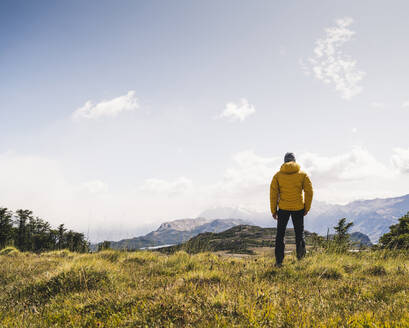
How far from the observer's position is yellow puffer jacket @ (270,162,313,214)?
7344mm

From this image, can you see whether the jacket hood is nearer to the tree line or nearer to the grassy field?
the grassy field

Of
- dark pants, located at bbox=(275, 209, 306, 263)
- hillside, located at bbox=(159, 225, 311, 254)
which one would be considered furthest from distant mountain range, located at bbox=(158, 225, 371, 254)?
dark pants, located at bbox=(275, 209, 306, 263)

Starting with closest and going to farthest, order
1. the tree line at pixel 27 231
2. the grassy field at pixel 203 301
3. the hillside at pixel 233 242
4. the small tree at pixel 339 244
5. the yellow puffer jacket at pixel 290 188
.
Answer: the grassy field at pixel 203 301 → the yellow puffer jacket at pixel 290 188 → the small tree at pixel 339 244 → the hillside at pixel 233 242 → the tree line at pixel 27 231

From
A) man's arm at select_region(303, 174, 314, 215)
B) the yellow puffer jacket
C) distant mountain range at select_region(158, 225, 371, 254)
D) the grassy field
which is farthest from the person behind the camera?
distant mountain range at select_region(158, 225, 371, 254)

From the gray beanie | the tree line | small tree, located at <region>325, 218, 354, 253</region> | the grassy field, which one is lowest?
the tree line

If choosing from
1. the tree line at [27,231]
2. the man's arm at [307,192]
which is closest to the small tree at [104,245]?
the man's arm at [307,192]

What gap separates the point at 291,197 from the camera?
24.1 feet

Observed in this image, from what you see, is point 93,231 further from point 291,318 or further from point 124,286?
point 291,318

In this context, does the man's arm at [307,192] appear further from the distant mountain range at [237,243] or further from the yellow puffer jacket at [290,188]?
the distant mountain range at [237,243]

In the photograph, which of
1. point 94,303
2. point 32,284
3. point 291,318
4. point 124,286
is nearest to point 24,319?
point 94,303

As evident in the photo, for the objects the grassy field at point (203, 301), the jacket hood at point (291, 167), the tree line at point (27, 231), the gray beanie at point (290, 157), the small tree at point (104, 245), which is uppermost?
the gray beanie at point (290, 157)

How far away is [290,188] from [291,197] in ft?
0.91

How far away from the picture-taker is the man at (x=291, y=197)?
24.1ft

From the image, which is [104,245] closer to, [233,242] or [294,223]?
[294,223]
